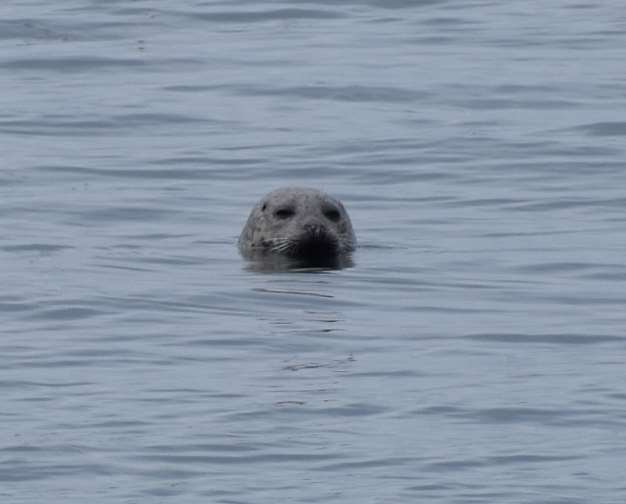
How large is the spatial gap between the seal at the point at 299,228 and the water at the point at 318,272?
249 millimetres

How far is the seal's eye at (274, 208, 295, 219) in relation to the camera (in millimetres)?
18578

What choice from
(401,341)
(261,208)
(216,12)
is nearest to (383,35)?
(216,12)

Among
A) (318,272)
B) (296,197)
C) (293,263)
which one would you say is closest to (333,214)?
(296,197)

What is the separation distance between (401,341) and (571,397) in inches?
77.3

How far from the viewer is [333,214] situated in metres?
18.5

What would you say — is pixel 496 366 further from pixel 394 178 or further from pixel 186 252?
pixel 394 178

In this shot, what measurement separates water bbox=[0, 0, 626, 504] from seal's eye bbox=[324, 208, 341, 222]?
324 millimetres

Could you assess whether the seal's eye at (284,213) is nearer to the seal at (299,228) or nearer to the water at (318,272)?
the seal at (299,228)

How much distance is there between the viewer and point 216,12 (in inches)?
1314

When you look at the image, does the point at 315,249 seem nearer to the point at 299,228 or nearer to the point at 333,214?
the point at 299,228

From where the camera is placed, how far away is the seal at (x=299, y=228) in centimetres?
1819

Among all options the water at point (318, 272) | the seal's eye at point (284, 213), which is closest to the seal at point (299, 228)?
the seal's eye at point (284, 213)

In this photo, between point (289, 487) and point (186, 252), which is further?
point (186, 252)

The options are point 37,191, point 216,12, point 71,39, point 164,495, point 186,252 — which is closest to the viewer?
point 164,495
